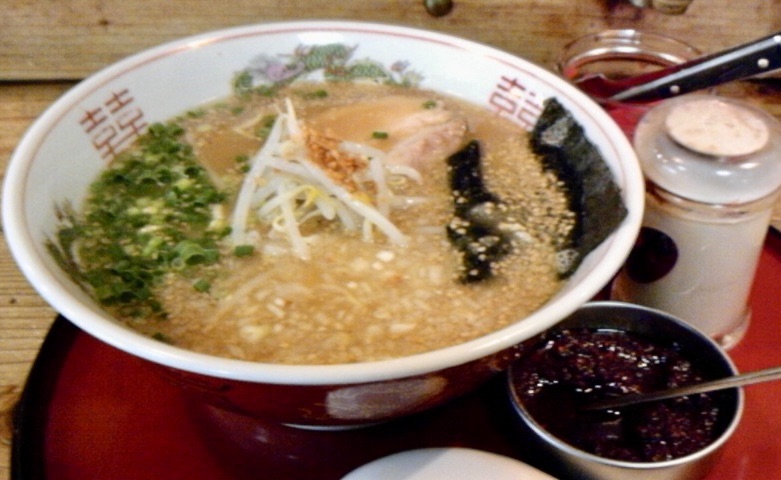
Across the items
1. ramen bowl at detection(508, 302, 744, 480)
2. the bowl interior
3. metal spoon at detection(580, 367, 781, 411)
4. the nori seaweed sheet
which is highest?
the bowl interior

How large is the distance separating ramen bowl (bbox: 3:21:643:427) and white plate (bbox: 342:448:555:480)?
8cm

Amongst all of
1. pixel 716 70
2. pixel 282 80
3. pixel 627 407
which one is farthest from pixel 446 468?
pixel 282 80

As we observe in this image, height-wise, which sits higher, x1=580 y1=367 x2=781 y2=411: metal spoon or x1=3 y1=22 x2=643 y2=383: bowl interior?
x1=3 y1=22 x2=643 y2=383: bowl interior

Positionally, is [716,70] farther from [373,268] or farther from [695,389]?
[373,268]

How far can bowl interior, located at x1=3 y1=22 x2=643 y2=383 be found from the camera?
37.9 inches

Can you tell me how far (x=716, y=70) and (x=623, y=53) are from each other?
1.58 ft

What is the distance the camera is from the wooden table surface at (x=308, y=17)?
6.78 feet

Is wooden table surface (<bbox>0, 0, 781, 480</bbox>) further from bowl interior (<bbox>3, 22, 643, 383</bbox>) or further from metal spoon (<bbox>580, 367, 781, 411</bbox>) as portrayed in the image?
metal spoon (<bbox>580, 367, 781, 411</bbox>)

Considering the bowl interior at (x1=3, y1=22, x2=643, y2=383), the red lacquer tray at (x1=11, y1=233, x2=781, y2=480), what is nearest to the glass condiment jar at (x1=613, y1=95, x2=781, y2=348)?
the bowl interior at (x1=3, y1=22, x2=643, y2=383)

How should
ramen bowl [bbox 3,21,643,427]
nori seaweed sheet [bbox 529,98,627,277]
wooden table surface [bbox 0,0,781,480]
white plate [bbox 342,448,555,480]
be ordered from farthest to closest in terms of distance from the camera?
wooden table surface [bbox 0,0,781,480], nori seaweed sheet [bbox 529,98,627,277], white plate [bbox 342,448,555,480], ramen bowl [bbox 3,21,643,427]

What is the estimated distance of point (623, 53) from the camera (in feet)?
6.35

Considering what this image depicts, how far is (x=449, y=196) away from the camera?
1.49m

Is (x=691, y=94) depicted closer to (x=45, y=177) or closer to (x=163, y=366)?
(x=163, y=366)

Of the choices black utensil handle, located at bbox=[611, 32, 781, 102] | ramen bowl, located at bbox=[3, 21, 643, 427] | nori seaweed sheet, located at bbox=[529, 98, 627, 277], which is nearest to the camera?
ramen bowl, located at bbox=[3, 21, 643, 427]
